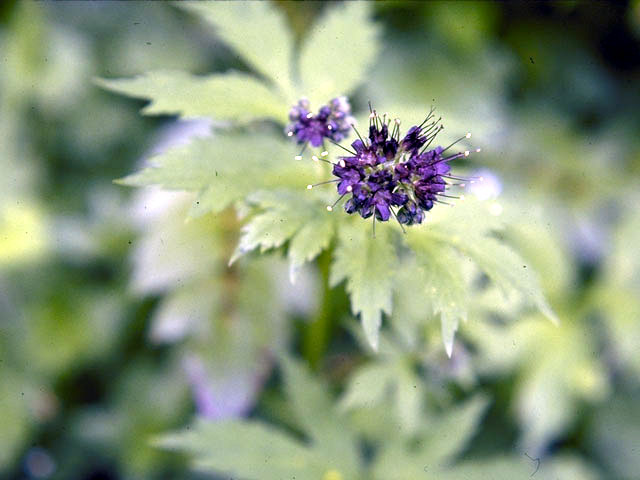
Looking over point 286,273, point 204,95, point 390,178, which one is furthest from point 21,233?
point 390,178

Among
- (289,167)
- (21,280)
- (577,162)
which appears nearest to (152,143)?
(21,280)

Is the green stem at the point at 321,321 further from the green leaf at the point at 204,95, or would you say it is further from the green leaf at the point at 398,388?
the green leaf at the point at 204,95

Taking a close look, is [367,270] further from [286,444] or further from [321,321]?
[286,444]

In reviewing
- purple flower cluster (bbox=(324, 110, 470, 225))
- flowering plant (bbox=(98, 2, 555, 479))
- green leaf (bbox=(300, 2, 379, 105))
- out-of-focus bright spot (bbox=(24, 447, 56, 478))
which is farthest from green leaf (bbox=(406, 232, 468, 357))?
out-of-focus bright spot (bbox=(24, 447, 56, 478))

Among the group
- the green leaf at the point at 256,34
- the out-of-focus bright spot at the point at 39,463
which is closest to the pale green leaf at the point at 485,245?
the green leaf at the point at 256,34

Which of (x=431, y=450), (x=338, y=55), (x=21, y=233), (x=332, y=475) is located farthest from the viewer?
(x=21, y=233)

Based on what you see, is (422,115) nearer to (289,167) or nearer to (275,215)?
(289,167)
